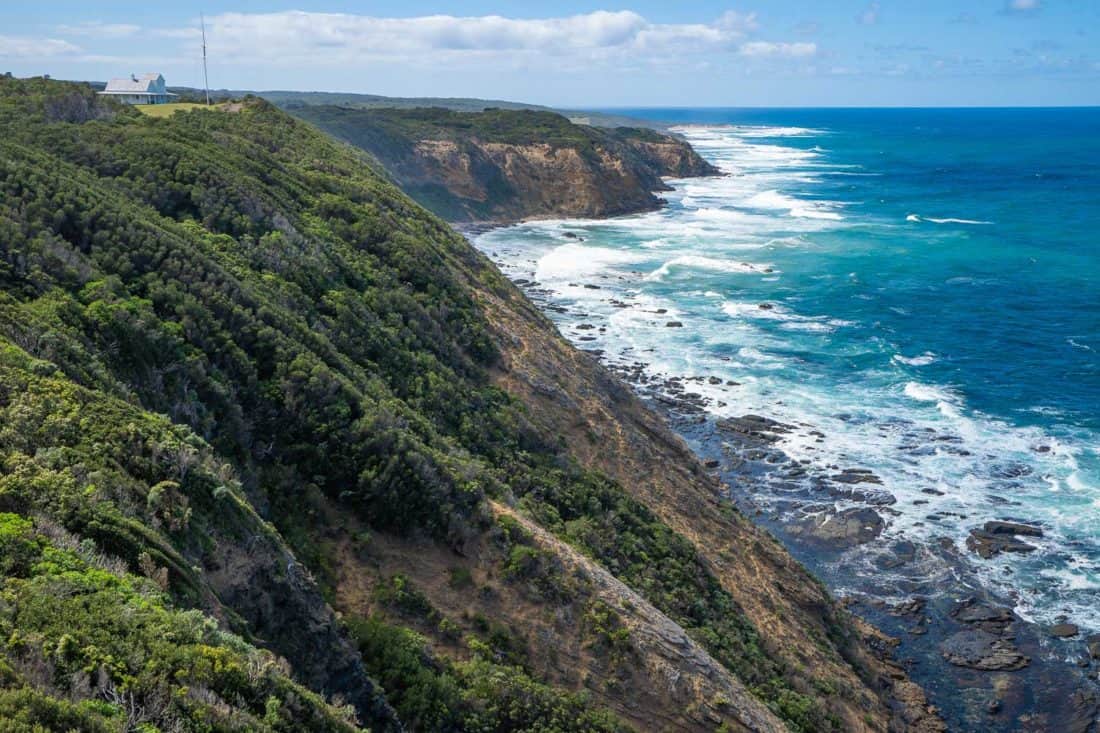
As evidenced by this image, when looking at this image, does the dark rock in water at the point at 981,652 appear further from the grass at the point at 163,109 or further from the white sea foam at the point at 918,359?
the grass at the point at 163,109

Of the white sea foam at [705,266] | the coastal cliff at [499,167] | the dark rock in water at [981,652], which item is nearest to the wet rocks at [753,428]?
the dark rock in water at [981,652]

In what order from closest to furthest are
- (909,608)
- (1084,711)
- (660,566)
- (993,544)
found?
(660,566) → (1084,711) → (909,608) → (993,544)

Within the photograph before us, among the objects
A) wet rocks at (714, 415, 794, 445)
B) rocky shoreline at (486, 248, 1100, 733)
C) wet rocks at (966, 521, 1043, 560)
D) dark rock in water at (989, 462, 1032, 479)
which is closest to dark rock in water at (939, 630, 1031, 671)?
rocky shoreline at (486, 248, 1100, 733)

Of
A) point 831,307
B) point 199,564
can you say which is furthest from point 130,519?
point 831,307

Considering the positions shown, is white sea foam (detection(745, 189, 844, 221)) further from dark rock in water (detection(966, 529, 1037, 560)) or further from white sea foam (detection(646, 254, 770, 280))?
dark rock in water (detection(966, 529, 1037, 560))

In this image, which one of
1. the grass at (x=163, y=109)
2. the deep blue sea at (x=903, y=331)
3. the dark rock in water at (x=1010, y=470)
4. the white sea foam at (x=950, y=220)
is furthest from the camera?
the white sea foam at (x=950, y=220)

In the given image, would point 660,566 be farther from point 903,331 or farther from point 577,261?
point 577,261

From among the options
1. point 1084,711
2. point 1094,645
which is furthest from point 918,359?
point 1084,711

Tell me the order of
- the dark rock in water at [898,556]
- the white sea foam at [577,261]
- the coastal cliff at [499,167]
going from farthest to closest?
the coastal cliff at [499,167]
the white sea foam at [577,261]
the dark rock in water at [898,556]
